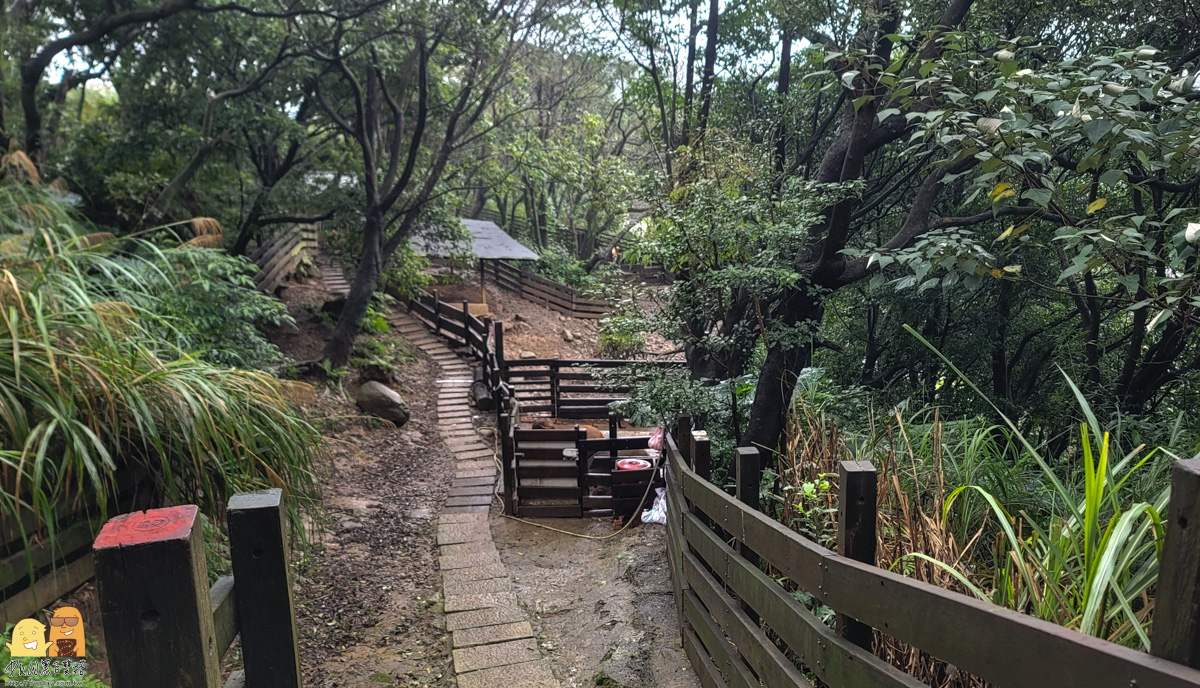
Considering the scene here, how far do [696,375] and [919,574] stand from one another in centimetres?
429

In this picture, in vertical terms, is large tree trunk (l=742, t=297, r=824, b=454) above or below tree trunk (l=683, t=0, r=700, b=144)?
below

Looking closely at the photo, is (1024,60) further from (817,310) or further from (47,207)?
(47,207)

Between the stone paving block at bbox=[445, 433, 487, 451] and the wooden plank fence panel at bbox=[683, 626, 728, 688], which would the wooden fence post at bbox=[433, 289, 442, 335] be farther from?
the wooden plank fence panel at bbox=[683, 626, 728, 688]

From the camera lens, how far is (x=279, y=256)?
14492mm

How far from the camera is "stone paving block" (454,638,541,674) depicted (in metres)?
3.79

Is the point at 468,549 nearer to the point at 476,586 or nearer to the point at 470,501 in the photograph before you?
the point at 476,586

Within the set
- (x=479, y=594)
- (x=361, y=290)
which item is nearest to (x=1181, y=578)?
(x=479, y=594)

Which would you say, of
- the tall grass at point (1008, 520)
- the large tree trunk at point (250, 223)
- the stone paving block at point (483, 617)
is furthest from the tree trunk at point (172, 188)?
the tall grass at point (1008, 520)

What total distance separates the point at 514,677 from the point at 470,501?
385 centimetres

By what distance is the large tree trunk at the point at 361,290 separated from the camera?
11.0 meters

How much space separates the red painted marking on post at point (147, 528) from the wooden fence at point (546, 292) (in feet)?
67.6

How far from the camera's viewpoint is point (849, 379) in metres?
5.80

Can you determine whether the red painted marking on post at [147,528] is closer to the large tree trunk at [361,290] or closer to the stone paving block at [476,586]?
the stone paving block at [476,586]

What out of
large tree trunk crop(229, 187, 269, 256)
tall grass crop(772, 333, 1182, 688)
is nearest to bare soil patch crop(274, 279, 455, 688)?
tall grass crop(772, 333, 1182, 688)
